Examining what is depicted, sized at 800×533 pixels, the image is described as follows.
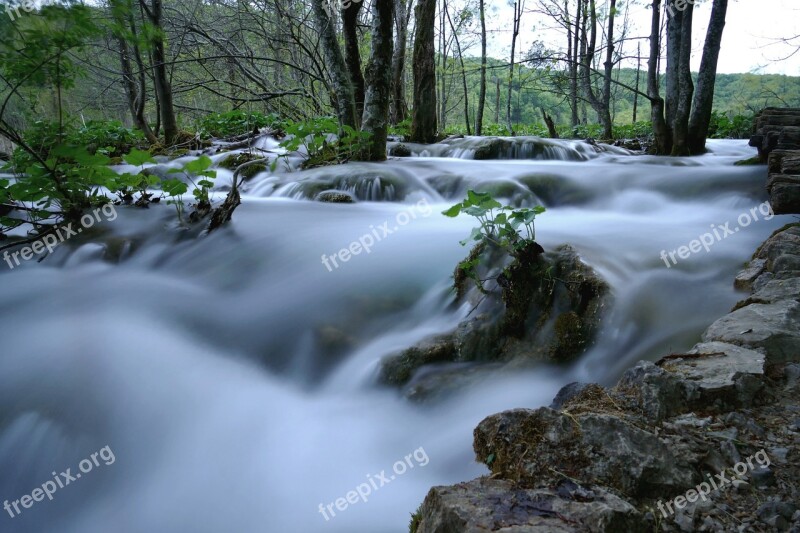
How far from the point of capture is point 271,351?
3316 millimetres

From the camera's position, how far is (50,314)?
149 inches

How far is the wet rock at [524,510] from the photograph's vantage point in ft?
3.47

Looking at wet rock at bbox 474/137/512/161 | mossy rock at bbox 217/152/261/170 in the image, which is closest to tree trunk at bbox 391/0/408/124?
wet rock at bbox 474/137/512/161

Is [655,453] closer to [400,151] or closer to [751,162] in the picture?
[751,162]

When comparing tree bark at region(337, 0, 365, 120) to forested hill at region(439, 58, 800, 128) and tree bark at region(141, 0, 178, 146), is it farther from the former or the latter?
forested hill at region(439, 58, 800, 128)

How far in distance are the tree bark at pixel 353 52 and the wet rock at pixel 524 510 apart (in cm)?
708

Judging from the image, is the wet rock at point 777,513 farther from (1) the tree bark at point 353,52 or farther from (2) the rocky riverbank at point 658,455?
(1) the tree bark at point 353,52

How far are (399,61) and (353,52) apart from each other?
13.2 feet

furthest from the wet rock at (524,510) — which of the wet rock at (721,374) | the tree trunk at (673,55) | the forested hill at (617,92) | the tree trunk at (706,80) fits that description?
the forested hill at (617,92)

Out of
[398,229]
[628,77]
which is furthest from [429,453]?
[628,77]

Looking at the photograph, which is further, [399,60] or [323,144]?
[399,60]

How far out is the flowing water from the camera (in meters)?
→ 2.23

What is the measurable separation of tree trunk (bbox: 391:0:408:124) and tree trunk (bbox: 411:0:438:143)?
126 centimetres

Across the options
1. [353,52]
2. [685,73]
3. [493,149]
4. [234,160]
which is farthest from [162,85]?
[685,73]
